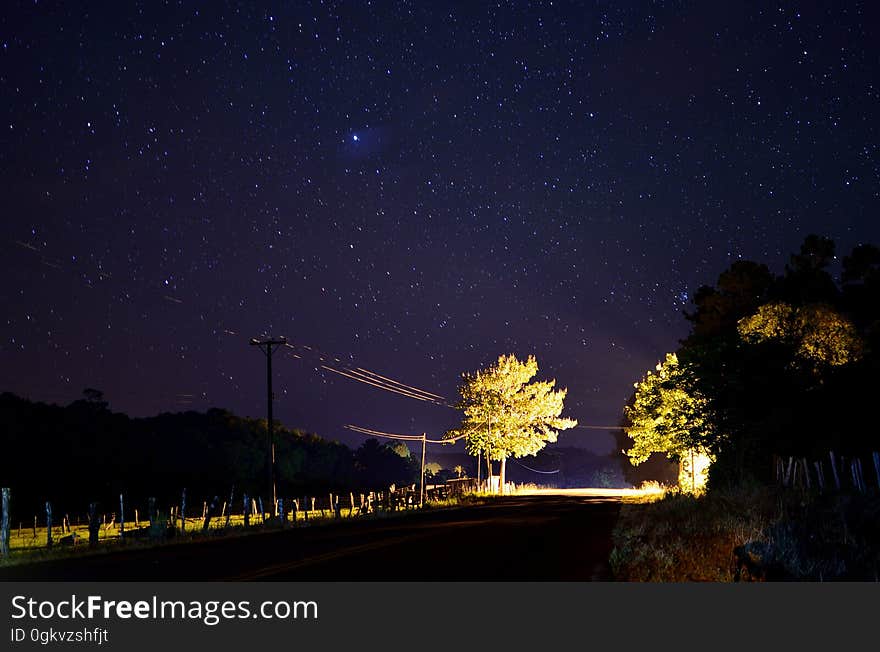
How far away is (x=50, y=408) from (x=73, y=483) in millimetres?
15439

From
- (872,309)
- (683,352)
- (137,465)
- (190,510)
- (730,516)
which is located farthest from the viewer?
(137,465)

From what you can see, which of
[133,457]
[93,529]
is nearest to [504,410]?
[133,457]

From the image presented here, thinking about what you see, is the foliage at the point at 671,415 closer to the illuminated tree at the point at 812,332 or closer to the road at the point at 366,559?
the illuminated tree at the point at 812,332

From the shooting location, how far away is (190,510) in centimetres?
6762

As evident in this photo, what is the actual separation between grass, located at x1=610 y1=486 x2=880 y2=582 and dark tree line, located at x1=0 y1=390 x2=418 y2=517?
52465mm

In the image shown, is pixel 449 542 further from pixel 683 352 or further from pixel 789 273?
pixel 789 273

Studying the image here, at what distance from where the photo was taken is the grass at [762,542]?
1330cm

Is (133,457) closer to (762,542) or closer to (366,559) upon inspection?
(366,559)

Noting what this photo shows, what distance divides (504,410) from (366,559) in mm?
62032

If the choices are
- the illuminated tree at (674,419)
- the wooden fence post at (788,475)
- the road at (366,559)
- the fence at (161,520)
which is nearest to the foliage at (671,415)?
the illuminated tree at (674,419)

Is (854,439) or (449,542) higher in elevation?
(854,439)

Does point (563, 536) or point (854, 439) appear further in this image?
point (854, 439)

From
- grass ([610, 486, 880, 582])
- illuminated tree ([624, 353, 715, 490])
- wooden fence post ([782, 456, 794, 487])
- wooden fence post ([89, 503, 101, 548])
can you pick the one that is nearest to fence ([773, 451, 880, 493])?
wooden fence post ([782, 456, 794, 487])
